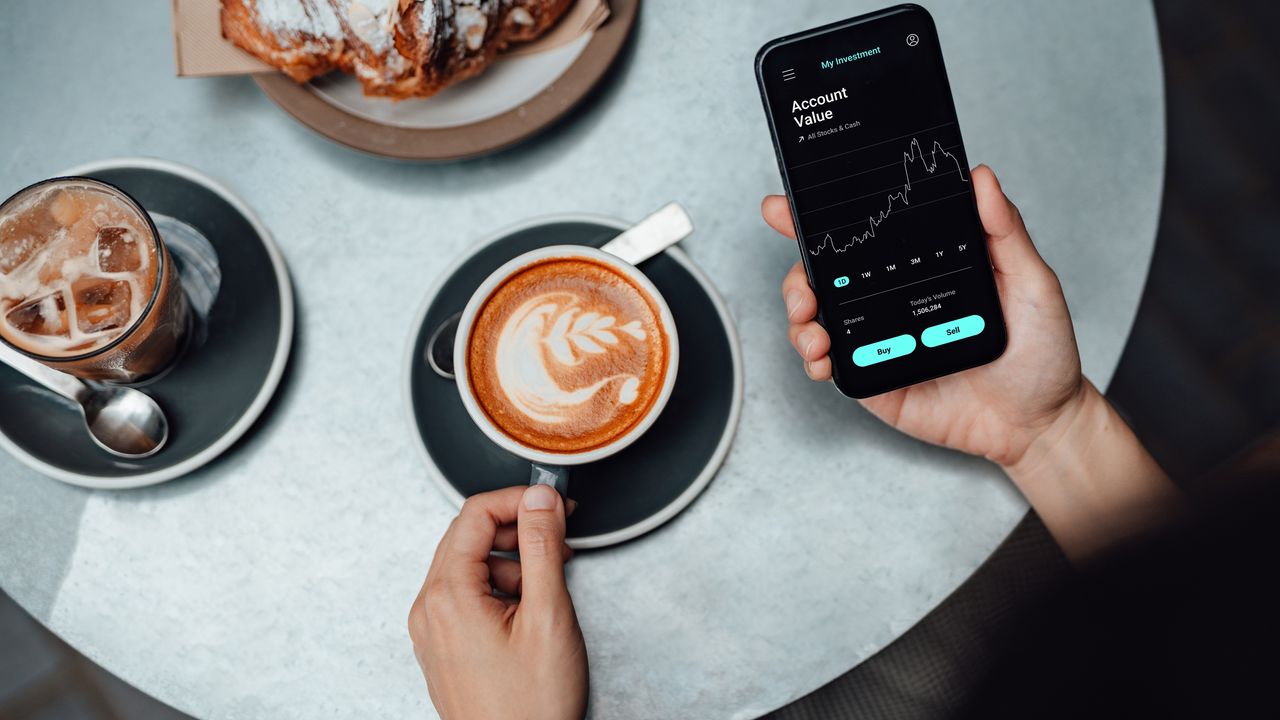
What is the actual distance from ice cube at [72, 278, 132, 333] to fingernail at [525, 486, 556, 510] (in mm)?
449

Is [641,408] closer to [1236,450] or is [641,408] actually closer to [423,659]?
[423,659]

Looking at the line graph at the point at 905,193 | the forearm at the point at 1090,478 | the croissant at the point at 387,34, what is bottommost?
the forearm at the point at 1090,478

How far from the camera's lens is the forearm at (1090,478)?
994 mm

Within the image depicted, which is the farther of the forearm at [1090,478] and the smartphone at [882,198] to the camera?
the forearm at [1090,478]

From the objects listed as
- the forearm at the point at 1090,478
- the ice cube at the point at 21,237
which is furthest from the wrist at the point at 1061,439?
the ice cube at the point at 21,237

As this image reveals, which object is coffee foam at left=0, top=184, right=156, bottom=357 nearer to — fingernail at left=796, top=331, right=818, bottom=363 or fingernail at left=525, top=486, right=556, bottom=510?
fingernail at left=525, top=486, right=556, bottom=510

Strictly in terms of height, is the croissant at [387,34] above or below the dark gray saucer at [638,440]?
above

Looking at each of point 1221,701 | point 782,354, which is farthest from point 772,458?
point 1221,701

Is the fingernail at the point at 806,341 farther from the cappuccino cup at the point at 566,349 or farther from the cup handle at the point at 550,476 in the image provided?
the cup handle at the point at 550,476

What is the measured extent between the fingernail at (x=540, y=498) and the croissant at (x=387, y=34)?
467mm

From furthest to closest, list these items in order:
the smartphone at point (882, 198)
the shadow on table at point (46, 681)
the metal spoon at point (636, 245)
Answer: the shadow on table at point (46, 681), the metal spoon at point (636, 245), the smartphone at point (882, 198)

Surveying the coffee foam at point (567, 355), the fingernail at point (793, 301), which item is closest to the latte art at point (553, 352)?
the coffee foam at point (567, 355)

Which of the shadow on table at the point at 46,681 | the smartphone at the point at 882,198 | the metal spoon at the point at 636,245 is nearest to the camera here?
the smartphone at the point at 882,198

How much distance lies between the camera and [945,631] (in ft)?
4.36
